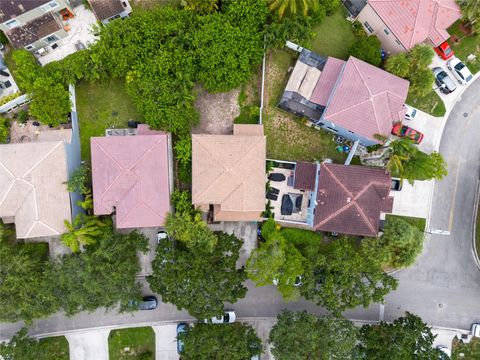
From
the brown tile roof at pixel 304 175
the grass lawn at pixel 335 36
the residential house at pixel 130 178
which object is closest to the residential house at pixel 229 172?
the residential house at pixel 130 178

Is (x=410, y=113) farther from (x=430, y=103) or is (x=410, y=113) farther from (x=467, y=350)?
(x=467, y=350)

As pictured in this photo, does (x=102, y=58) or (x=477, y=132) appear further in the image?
(x=477, y=132)

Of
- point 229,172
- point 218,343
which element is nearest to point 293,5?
point 229,172

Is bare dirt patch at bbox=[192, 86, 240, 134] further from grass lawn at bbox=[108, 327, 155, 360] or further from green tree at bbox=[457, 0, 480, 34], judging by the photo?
green tree at bbox=[457, 0, 480, 34]

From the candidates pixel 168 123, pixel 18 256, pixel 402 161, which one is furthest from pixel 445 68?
pixel 18 256

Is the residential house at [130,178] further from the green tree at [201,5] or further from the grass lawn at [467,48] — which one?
the grass lawn at [467,48]

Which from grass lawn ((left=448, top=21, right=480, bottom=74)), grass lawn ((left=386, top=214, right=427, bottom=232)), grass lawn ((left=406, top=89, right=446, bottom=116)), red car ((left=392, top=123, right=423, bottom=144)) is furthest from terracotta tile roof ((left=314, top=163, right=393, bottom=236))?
grass lawn ((left=448, top=21, right=480, bottom=74))

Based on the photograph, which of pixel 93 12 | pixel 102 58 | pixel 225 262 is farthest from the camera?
pixel 93 12

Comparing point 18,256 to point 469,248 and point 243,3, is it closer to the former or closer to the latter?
point 243,3
